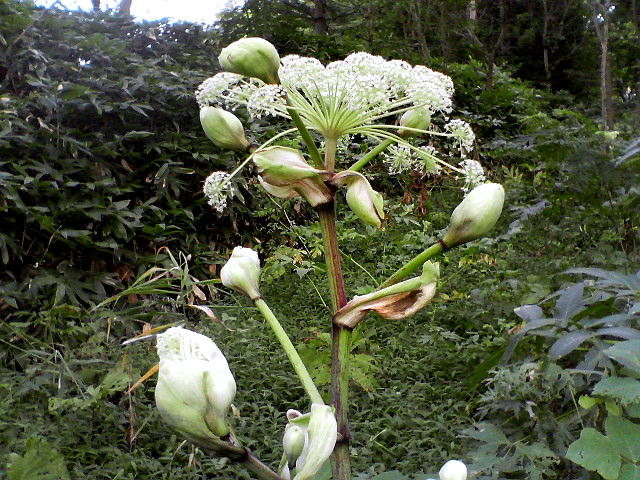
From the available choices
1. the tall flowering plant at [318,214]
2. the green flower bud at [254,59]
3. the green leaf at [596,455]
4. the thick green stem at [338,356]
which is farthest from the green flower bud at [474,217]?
the green leaf at [596,455]

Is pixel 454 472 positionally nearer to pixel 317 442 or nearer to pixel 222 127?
pixel 317 442

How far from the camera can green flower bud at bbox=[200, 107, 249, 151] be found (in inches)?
27.6

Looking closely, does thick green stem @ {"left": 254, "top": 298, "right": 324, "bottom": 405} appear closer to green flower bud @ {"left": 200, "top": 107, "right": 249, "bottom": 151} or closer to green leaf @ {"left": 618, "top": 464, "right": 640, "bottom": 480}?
green flower bud @ {"left": 200, "top": 107, "right": 249, "bottom": 151}

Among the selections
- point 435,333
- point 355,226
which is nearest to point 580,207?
point 435,333

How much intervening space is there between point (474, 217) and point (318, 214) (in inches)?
6.9

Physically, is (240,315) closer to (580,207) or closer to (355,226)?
(355,226)

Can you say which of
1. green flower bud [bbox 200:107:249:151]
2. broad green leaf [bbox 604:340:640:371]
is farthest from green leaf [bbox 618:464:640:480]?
green flower bud [bbox 200:107:249:151]

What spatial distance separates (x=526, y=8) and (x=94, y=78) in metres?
5.97

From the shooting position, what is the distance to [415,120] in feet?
2.42

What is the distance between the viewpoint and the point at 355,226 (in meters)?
4.01

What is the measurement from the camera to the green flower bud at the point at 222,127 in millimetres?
701

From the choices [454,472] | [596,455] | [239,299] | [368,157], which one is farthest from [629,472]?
[239,299]

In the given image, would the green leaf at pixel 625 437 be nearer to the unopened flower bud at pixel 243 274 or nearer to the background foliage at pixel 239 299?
the background foliage at pixel 239 299

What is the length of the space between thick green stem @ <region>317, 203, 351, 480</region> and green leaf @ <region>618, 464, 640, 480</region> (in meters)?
0.57
